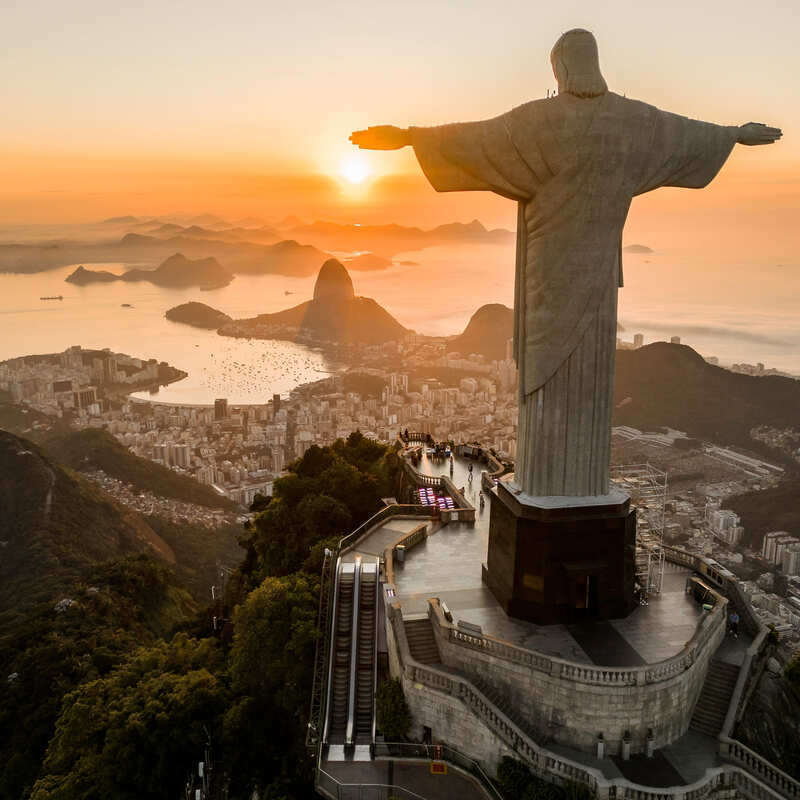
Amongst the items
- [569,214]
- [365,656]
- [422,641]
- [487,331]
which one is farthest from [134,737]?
[487,331]

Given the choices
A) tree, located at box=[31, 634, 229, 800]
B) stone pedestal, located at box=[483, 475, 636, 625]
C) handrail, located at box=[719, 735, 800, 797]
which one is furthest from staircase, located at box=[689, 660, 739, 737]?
tree, located at box=[31, 634, 229, 800]

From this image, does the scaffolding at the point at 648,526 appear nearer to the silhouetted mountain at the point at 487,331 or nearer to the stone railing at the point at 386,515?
the stone railing at the point at 386,515

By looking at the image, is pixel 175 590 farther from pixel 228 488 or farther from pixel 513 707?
pixel 228 488

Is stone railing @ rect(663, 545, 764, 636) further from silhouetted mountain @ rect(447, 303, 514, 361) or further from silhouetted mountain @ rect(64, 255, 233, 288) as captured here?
silhouetted mountain @ rect(64, 255, 233, 288)

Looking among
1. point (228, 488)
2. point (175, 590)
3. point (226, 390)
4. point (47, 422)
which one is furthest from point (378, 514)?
point (226, 390)

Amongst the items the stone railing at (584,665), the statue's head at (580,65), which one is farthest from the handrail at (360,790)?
the statue's head at (580,65)
